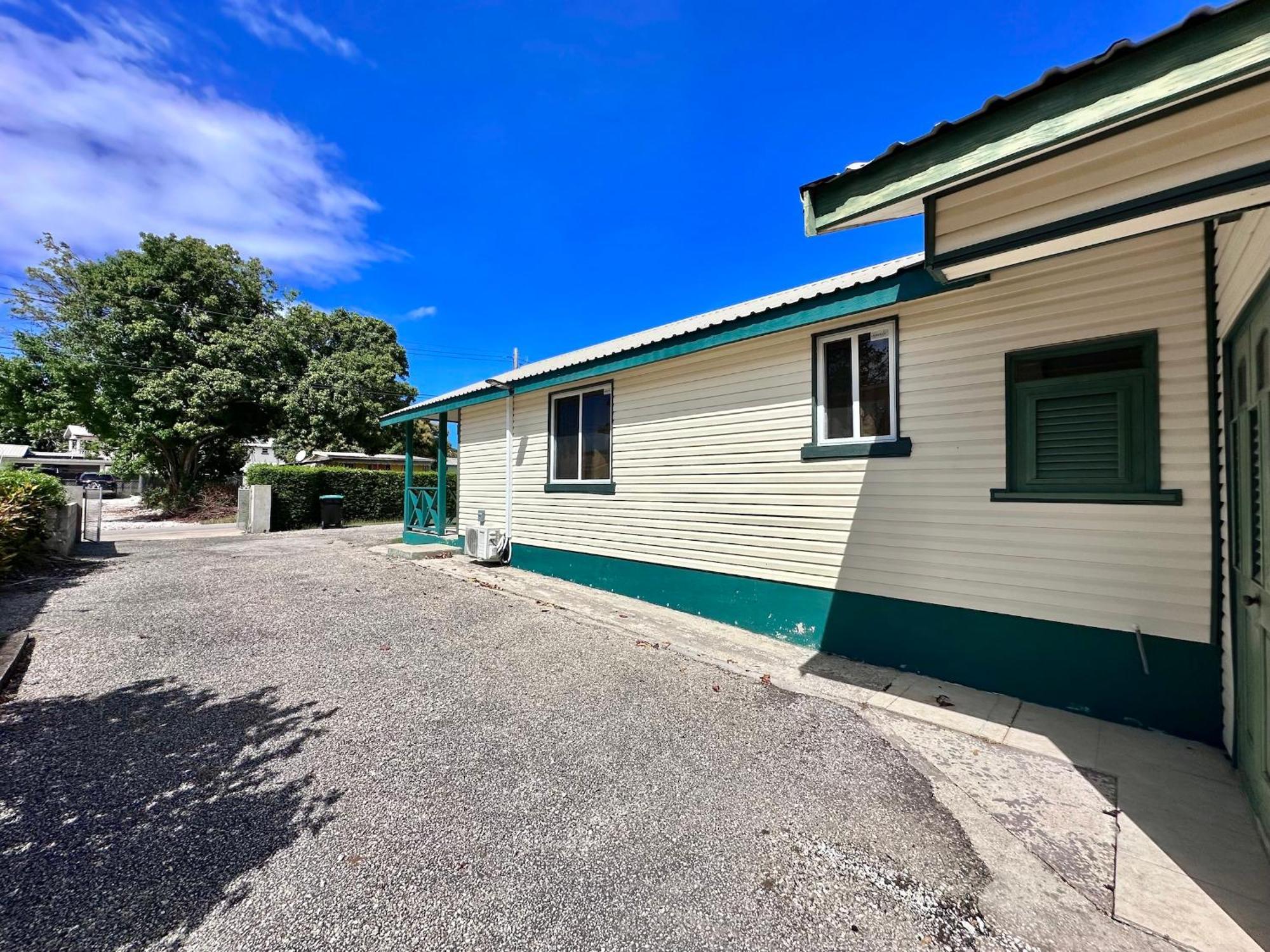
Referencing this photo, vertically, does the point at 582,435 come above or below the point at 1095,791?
above

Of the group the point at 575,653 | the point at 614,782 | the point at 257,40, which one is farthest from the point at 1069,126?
the point at 257,40

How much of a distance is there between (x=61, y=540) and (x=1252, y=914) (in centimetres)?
1332

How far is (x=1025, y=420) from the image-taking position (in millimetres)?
3898

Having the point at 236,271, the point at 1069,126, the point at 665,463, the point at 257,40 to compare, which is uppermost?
the point at 236,271

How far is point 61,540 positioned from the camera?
8.48 meters

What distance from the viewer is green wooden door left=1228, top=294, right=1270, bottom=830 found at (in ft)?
7.12

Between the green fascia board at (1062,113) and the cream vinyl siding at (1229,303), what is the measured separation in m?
1.05

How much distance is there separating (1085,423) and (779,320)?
248 centimetres

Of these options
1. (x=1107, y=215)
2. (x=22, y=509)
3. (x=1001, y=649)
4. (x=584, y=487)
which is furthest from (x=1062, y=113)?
(x=22, y=509)

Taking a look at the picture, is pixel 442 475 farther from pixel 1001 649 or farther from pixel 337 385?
pixel 337 385

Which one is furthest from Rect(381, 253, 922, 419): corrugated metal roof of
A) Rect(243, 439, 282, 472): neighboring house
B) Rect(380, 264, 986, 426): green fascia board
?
Rect(243, 439, 282, 472): neighboring house

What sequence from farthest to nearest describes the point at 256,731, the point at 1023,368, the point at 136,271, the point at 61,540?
1. the point at 136,271
2. the point at 61,540
3. the point at 1023,368
4. the point at 256,731

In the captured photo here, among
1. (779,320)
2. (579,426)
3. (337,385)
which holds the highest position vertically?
(337,385)

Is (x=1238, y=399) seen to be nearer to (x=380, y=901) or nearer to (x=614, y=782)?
(x=614, y=782)
